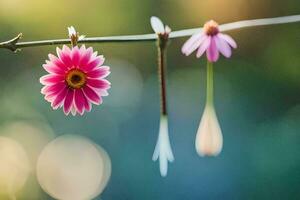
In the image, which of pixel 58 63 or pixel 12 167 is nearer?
pixel 58 63

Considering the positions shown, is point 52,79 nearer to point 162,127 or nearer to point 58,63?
point 58,63

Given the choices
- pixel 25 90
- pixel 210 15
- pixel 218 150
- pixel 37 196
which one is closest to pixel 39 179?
pixel 37 196

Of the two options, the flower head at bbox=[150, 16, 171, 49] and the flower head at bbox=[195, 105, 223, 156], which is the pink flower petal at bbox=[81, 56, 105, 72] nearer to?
the flower head at bbox=[150, 16, 171, 49]

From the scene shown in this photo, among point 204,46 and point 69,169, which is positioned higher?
point 204,46

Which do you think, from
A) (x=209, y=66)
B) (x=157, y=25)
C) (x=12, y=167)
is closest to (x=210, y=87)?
(x=209, y=66)

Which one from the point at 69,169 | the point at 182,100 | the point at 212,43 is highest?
the point at 212,43

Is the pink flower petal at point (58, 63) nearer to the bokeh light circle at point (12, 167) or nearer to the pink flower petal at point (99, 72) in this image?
the pink flower petal at point (99, 72)
